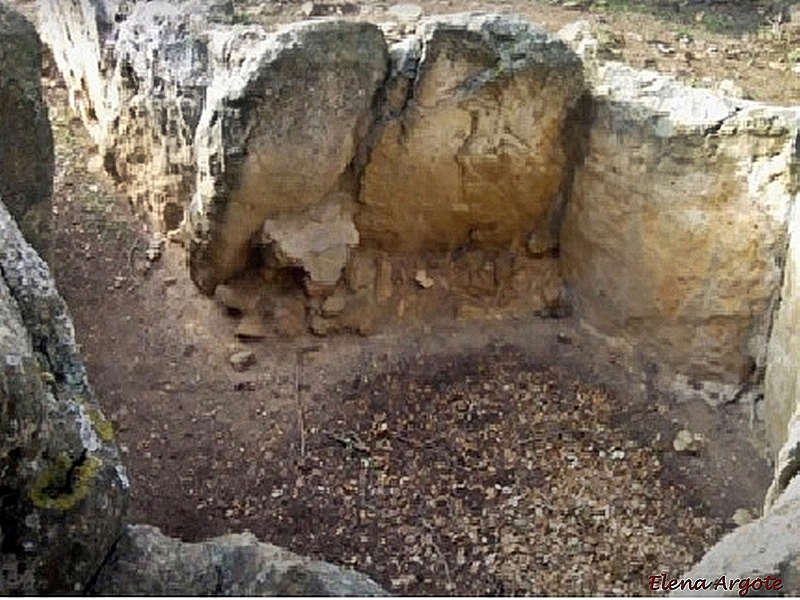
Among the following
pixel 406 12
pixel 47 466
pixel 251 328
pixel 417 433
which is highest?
pixel 406 12

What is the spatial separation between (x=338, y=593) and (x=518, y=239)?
119 inches

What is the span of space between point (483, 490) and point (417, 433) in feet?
1.58

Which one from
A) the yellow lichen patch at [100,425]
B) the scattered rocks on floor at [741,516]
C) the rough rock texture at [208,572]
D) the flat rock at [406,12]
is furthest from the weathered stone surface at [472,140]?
the rough rock texture at [208,572]

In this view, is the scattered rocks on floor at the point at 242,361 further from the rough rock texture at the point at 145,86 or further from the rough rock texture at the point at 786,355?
the rough rock texture at the point at 786,355

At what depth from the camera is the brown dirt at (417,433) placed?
4992 mm

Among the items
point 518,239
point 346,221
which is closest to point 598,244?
point 518,239

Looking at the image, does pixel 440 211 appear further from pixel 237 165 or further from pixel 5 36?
pixel 5 36

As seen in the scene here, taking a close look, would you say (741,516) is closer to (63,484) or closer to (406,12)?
(63,484)

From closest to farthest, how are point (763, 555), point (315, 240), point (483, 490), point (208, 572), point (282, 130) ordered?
point (763, 555)
point (208, 572)
point (483, 490)
point (282, 130)
point (315, 240)

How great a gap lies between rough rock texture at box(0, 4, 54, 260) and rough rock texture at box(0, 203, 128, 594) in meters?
1.70

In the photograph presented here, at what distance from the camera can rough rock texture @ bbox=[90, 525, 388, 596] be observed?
137 inches

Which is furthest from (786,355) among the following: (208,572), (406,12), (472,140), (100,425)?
(100,425)

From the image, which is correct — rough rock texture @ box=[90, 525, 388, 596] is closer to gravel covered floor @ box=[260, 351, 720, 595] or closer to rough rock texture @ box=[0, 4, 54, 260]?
gravel covered floor @ box=[260, 351, 720, 595]

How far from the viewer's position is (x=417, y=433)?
5.59 m
